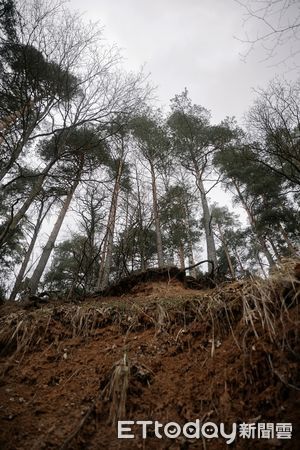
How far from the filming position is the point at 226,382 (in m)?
1.77

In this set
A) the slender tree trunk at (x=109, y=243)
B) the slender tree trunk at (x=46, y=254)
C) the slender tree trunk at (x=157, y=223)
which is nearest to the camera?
the slender tree trunk at (x=109, y=243)

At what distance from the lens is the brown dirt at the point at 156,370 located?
1.57m

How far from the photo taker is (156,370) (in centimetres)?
214

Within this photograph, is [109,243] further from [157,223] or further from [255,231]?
[255,231]

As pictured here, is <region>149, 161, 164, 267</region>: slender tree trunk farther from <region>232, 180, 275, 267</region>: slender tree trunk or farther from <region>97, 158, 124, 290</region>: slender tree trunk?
<region>232, 180, 275, 267</region>: slender tree trunk

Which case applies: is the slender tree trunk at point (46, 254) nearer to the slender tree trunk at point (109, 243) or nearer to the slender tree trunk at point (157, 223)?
the slender tree trunk at point (109, 243)

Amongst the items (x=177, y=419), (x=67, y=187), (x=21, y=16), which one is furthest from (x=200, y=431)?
(x=67, y=187)

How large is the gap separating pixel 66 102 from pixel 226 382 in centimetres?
597

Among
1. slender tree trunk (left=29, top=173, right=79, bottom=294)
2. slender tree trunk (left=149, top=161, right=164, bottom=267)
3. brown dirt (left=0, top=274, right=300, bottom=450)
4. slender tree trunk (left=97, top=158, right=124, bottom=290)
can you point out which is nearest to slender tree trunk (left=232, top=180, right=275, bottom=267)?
slender tree trunk (left=149, top=161, right=164, bottom=267)

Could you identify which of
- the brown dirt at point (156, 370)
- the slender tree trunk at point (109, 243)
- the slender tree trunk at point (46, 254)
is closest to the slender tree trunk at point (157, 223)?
the slender tree trunk at point (109, 243)

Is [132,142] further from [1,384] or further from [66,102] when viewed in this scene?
[1,384]

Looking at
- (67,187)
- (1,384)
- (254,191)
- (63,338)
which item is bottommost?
(1,384)

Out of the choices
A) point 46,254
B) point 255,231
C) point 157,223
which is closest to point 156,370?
point 157,223

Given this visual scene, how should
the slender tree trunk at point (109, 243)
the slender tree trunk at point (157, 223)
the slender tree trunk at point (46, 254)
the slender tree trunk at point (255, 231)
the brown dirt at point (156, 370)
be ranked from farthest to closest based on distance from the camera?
1. the slender tree trunk at point (255, 231)
2. the slender tree trunk at point (157, 223)
3. the slender tree trunk at point (46, 254)
4. the slender tree trunk at point (109, 243)
5. the brown dirt at point (156, 370)
